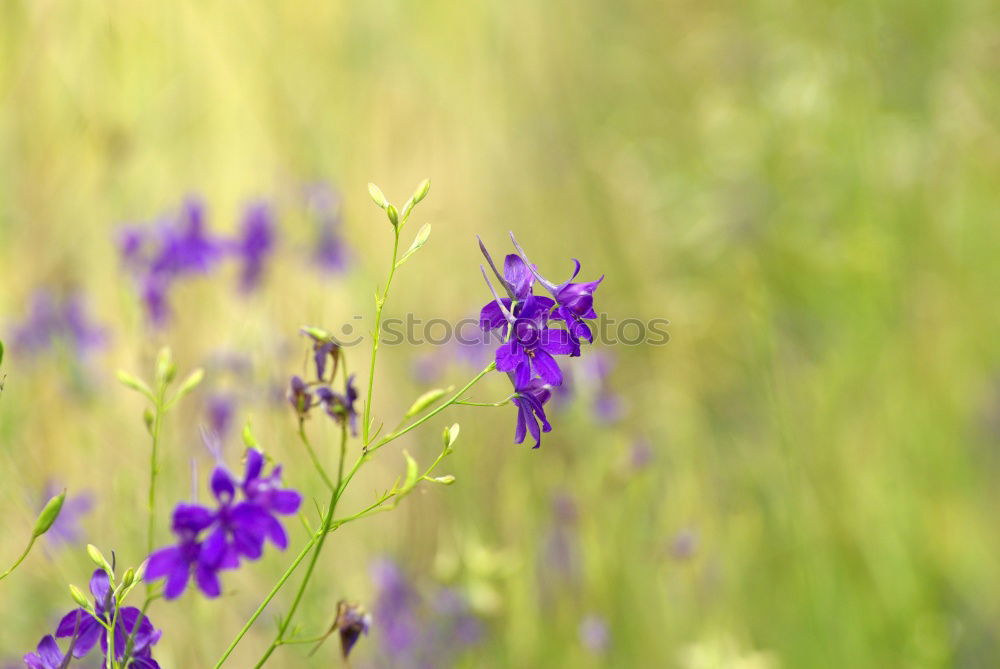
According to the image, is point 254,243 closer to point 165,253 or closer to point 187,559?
point 165,253

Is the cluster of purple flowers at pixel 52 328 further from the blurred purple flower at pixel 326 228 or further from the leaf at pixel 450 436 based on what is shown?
the leaf at pixel 450 436

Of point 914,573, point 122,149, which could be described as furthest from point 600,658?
point 122,149

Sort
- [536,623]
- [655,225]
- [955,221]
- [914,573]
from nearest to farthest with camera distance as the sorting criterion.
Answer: [536,623] → [914,573] → [955,221] → [655,225]

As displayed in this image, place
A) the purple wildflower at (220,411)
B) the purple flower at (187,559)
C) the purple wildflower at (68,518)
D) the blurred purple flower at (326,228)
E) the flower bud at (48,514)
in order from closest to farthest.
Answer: the flower bud at (48,514)
the purple flower at (187,559)
the purple wildflower at (68,518)
the purple wildflower at (220,411)
the blurred purple flower at (326,228)

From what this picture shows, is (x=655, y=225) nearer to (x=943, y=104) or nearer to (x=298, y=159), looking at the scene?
(x=943, y=104)

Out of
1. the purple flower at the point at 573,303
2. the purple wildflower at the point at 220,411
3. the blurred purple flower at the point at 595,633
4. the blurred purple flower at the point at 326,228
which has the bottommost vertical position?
the blurred purple flower at the point at 595,633

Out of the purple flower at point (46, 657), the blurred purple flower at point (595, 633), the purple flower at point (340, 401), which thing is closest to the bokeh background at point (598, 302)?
the blurred purple flower at point (595, 633)
